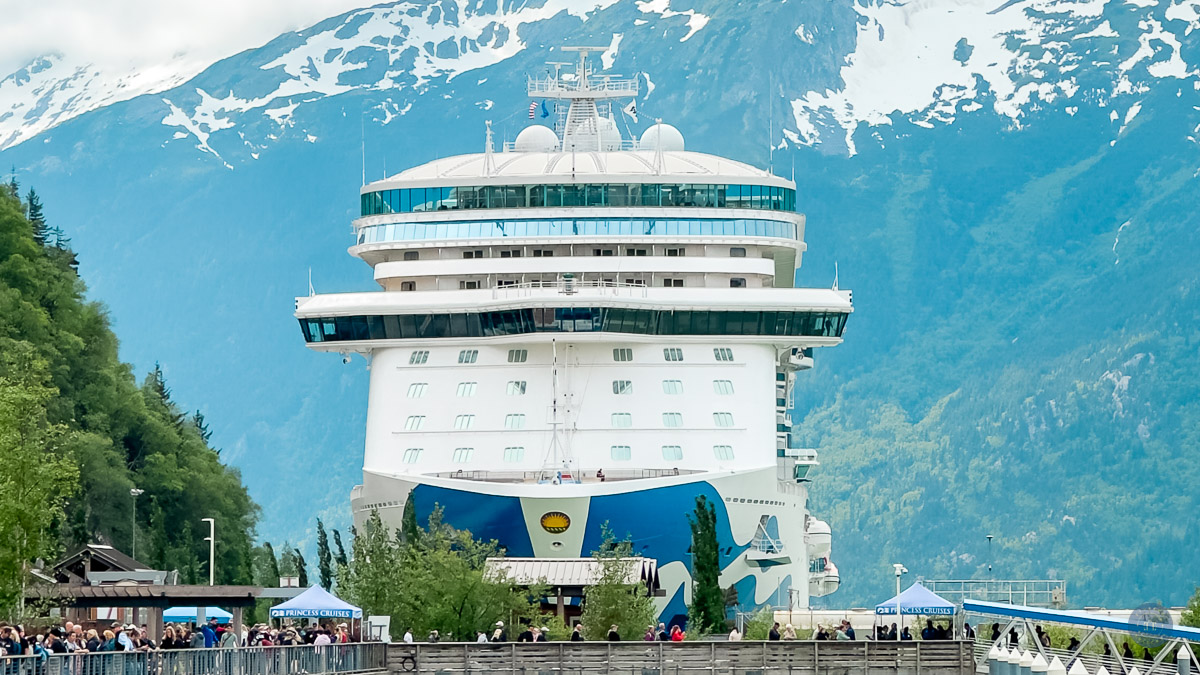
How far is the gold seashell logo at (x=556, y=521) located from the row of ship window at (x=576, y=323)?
6.19 metres

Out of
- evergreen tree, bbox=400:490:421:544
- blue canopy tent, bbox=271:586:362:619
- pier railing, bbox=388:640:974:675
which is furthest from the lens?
evergreen tree, bbox=400:490:421:544

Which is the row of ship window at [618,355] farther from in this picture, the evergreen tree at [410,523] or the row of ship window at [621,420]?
the evergreen tree at [410,523]

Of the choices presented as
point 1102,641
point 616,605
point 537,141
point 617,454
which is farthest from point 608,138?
point 1102,641

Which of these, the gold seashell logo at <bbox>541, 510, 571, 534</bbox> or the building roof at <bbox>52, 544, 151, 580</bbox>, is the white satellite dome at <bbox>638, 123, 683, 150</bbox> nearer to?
the gold seashell logo at <bbox>541, 510, 571, 534</bbox>

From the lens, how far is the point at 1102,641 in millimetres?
49594

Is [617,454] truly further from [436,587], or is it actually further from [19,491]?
[19,491]

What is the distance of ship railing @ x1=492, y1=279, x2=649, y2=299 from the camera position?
67375 millimetres

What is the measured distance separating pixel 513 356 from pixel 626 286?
3.77 m

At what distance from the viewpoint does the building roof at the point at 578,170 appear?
7038 centimetres

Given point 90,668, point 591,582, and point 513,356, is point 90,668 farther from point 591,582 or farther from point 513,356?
point 513,356

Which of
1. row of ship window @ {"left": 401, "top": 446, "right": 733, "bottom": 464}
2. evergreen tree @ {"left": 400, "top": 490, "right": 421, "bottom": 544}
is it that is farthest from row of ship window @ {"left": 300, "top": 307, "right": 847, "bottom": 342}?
evergreen tree @ {"left": 400, "top": 490, "right": 421, "bottom": 544}

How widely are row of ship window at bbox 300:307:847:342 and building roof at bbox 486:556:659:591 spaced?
7828 millimetres

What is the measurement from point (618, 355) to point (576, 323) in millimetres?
1721

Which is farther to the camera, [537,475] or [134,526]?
[134,526]
